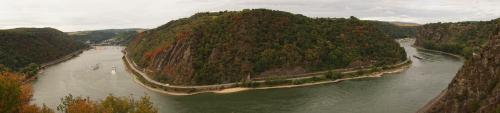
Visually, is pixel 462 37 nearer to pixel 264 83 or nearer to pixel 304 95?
pixel 264 83

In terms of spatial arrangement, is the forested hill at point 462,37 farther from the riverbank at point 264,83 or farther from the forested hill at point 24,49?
the forested hill at point 24,49

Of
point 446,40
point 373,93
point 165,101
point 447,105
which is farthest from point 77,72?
point 446,40

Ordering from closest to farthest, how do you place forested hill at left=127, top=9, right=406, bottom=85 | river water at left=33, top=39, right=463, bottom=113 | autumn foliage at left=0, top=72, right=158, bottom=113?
autumn foliage at left=0, top=72, right=158, bottom=113
river water at left=33, top=39, right=463, bottom=113
forested hill at left=127, top=9, right=406, bottom=85

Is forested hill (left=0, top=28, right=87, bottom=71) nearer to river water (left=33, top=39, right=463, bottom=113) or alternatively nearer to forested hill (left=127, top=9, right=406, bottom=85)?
river water (left=33, top=39, right=463, bottom=113)

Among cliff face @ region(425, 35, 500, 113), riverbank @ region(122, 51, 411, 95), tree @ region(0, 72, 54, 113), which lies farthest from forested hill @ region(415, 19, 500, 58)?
tree @ region(0, 72, 54, 113)

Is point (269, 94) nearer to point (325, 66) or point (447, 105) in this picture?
point (325, 66)

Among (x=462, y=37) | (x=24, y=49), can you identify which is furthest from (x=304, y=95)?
(x=462, y=37)
